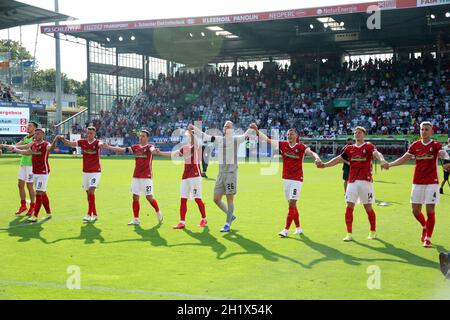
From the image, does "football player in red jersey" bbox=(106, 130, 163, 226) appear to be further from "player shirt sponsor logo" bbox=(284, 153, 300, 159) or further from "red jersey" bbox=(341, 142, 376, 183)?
"red jersey" bbox=(341, 142, 376, 183)

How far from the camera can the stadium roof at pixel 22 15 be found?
42375mm

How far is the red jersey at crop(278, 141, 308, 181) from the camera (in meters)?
10.9

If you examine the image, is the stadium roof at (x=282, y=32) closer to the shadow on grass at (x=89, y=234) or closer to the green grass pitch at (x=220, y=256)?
the green grass pitch at (x=220, y=256)

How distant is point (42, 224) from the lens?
1219 centimetres

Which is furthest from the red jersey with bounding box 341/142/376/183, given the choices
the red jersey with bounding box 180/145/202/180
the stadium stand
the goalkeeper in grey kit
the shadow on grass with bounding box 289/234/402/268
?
the stadium stand

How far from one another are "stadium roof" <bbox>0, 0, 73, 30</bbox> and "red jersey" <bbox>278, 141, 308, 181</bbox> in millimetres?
36653

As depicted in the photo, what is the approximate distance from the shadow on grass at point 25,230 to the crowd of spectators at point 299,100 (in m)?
31.1

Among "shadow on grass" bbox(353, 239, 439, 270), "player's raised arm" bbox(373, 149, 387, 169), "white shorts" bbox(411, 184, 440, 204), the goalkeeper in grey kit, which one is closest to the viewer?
"shadow on grass" bbox(353, 239, 439, 270)

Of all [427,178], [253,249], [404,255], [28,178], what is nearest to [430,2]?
[427,178]

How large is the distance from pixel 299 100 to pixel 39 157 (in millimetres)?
35801

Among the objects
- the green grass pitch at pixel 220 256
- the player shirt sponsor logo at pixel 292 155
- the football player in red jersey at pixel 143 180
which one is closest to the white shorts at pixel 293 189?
the player shirt sponsor logo at pixel 292 155

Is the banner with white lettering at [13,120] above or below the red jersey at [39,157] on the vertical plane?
above
